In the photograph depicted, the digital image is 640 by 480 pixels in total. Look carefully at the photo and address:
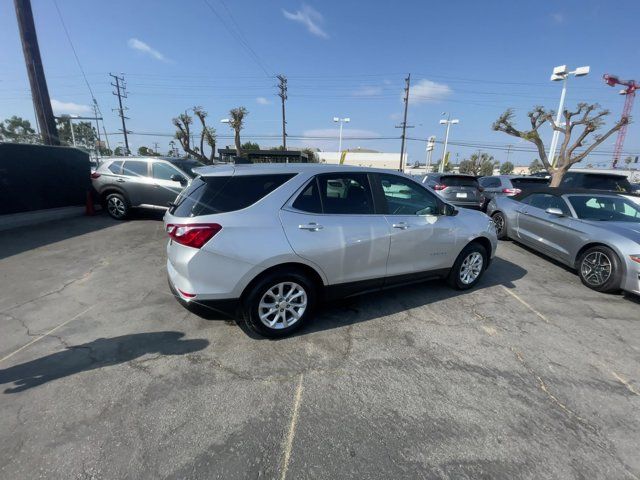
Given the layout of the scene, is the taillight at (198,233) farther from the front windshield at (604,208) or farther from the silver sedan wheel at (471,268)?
the front windshield at (604,208)

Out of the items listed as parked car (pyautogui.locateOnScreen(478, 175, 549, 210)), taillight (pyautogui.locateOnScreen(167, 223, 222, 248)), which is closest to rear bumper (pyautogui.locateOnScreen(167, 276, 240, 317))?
taillight (pyautogui.locateOnScreen(167, 223, 222, 248))

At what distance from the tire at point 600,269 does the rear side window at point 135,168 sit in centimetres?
957

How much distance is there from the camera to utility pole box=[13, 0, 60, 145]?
→ 29.2 feet

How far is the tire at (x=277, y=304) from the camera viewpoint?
2.84 m

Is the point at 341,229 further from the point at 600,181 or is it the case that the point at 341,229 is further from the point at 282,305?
the point at 600,181

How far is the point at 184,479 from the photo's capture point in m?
1.75

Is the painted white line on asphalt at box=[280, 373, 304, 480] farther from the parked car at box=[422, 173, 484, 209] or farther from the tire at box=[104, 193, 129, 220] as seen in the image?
the parked car at box=[422, 173, 484, 209]

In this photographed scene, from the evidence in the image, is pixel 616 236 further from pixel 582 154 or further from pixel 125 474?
pixel 582 154

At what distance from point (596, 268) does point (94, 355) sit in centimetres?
668

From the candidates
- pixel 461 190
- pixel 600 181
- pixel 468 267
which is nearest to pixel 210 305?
pixel 468 267

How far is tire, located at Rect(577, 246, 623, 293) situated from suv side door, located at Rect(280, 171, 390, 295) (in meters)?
3.62

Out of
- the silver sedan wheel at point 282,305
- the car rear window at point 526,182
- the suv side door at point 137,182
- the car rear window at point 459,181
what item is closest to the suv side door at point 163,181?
the suv side door at point 137,182

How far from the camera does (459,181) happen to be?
31.4 ft

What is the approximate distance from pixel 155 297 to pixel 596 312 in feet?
19.2
